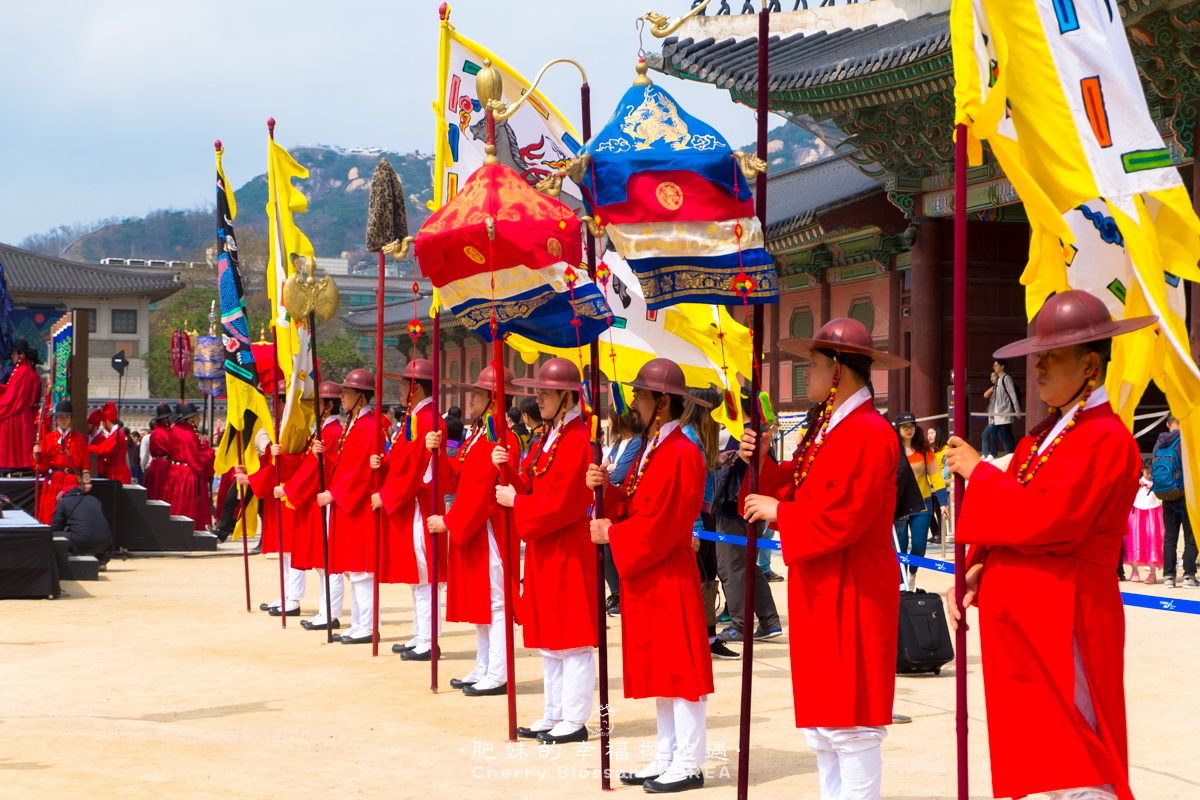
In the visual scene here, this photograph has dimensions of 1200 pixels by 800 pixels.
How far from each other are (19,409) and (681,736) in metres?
11.4

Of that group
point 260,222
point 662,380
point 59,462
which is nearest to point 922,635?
point 662,380

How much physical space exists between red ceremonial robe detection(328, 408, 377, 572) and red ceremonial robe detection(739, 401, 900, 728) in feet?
16.5

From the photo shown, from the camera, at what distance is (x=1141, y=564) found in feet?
40.4

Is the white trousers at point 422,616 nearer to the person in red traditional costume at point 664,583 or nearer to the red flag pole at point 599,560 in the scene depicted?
the red flag pole at point 599,560

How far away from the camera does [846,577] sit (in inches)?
158

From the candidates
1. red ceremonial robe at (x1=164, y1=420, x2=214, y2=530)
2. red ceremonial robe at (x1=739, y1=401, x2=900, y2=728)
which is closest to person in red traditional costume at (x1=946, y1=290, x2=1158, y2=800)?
red ceremonial robe at (x1=739, y1=401, x2=900, y2=728)

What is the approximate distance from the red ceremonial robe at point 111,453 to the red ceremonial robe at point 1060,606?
599 inches

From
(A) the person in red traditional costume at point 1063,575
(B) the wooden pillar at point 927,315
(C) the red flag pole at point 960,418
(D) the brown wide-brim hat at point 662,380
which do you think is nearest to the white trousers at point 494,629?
(D) the brown wide-brim hat at point 662,380

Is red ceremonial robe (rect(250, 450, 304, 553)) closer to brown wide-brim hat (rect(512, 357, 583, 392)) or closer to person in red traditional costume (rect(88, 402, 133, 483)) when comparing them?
brown wide-brim hat (rect(512, 357, 583, 392))

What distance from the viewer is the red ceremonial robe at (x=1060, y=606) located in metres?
3.36

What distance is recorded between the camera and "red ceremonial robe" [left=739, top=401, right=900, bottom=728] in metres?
3.93

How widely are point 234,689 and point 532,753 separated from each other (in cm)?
245

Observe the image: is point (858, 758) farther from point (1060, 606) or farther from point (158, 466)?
point (158, 466)

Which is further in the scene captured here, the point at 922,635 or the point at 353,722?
the point at 922,635
